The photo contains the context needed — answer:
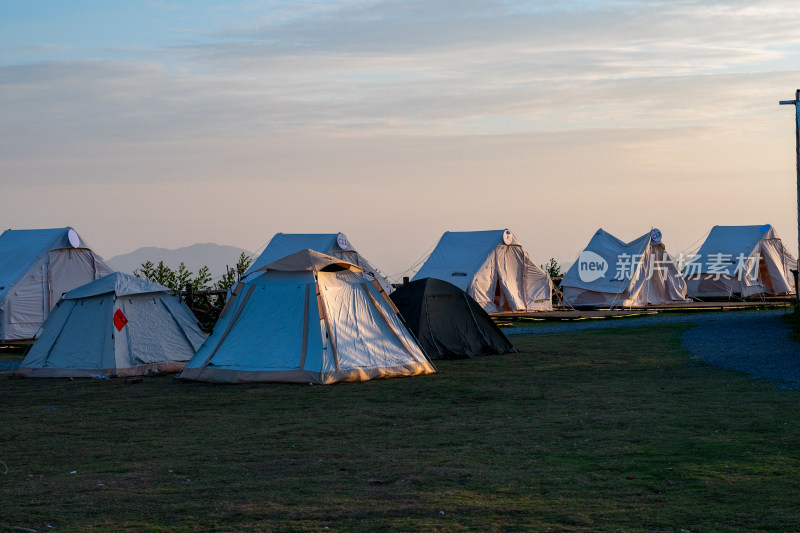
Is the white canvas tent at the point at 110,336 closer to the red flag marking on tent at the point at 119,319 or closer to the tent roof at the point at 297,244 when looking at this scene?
the red flag marking on tent at the point at 119,319

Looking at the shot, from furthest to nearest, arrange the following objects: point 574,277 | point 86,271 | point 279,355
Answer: point 574,277 → point 86,271 → point 279,355

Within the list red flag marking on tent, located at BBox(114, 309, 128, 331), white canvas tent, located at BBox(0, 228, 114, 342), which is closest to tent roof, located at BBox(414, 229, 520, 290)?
white canvas tent, located at BBox(0, 228, 114, 342)

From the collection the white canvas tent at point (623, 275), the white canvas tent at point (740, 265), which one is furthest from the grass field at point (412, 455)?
the white canvas tent at point (740, 265)

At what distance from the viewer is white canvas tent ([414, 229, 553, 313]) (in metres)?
34.7

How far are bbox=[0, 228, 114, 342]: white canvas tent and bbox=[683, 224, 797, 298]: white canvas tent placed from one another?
2731 centimetres

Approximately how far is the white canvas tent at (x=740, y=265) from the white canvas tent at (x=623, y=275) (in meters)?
3.28

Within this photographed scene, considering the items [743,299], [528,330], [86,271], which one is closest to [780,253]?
[743,299]

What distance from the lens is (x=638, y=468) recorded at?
298 inches

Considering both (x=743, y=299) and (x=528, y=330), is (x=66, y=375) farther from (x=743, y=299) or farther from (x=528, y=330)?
(x=743, y=299)

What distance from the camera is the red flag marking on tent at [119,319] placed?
16297 mm

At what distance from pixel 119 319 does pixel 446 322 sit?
6290mm

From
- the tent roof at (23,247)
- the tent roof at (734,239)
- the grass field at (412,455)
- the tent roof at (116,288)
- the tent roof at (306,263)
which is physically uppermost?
the tent roof at (734,239)

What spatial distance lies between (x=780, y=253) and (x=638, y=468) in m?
39.4

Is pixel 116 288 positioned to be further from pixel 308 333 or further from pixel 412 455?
pixel 412 455
